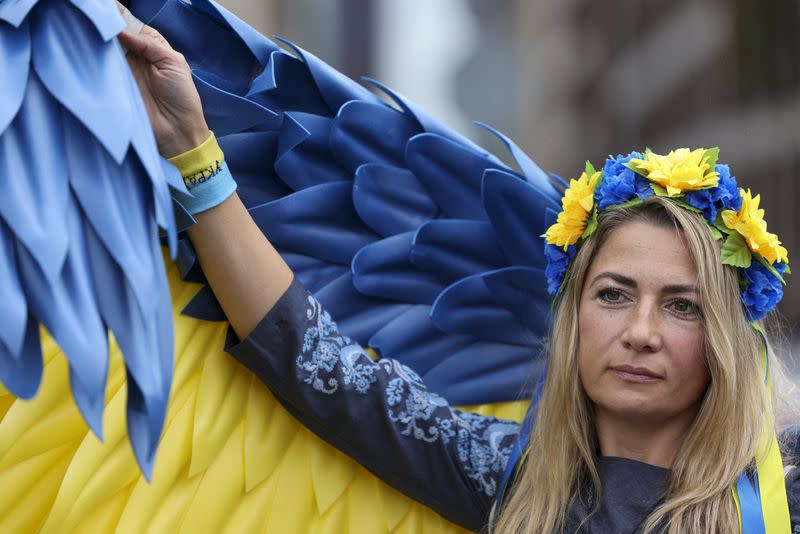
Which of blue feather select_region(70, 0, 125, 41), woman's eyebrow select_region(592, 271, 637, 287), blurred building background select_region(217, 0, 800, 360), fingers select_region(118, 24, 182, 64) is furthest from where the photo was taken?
blurred building background select_region(217, 0, 800, 360)

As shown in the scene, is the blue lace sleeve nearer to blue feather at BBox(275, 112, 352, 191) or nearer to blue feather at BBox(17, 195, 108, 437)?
blue feather at BBox(275, 112, 352, 191)

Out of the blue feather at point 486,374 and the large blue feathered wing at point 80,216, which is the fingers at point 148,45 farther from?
the blue feather at point 486,374

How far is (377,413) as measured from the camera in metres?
1.60

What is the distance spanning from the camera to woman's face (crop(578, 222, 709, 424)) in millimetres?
1556

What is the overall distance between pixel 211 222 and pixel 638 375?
1.98 ft

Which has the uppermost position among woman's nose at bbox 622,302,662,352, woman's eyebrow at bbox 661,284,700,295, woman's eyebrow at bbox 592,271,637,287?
woman's eyebrow at bbox 661,284,700,295

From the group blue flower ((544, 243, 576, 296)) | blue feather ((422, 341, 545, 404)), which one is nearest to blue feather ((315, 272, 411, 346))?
blue feather ((422, 341, 545, 404))

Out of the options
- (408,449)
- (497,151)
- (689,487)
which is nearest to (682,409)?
(689,487)

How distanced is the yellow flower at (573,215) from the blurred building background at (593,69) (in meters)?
3.11

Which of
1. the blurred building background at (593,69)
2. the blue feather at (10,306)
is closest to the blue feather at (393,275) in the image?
the blue feather at (10,306)

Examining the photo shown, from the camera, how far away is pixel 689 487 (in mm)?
1551

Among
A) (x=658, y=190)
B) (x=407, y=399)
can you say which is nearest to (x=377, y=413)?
(x=407, y=399)

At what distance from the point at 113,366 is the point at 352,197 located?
1.42ft

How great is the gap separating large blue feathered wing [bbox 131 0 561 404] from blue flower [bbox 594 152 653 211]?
0.12m
